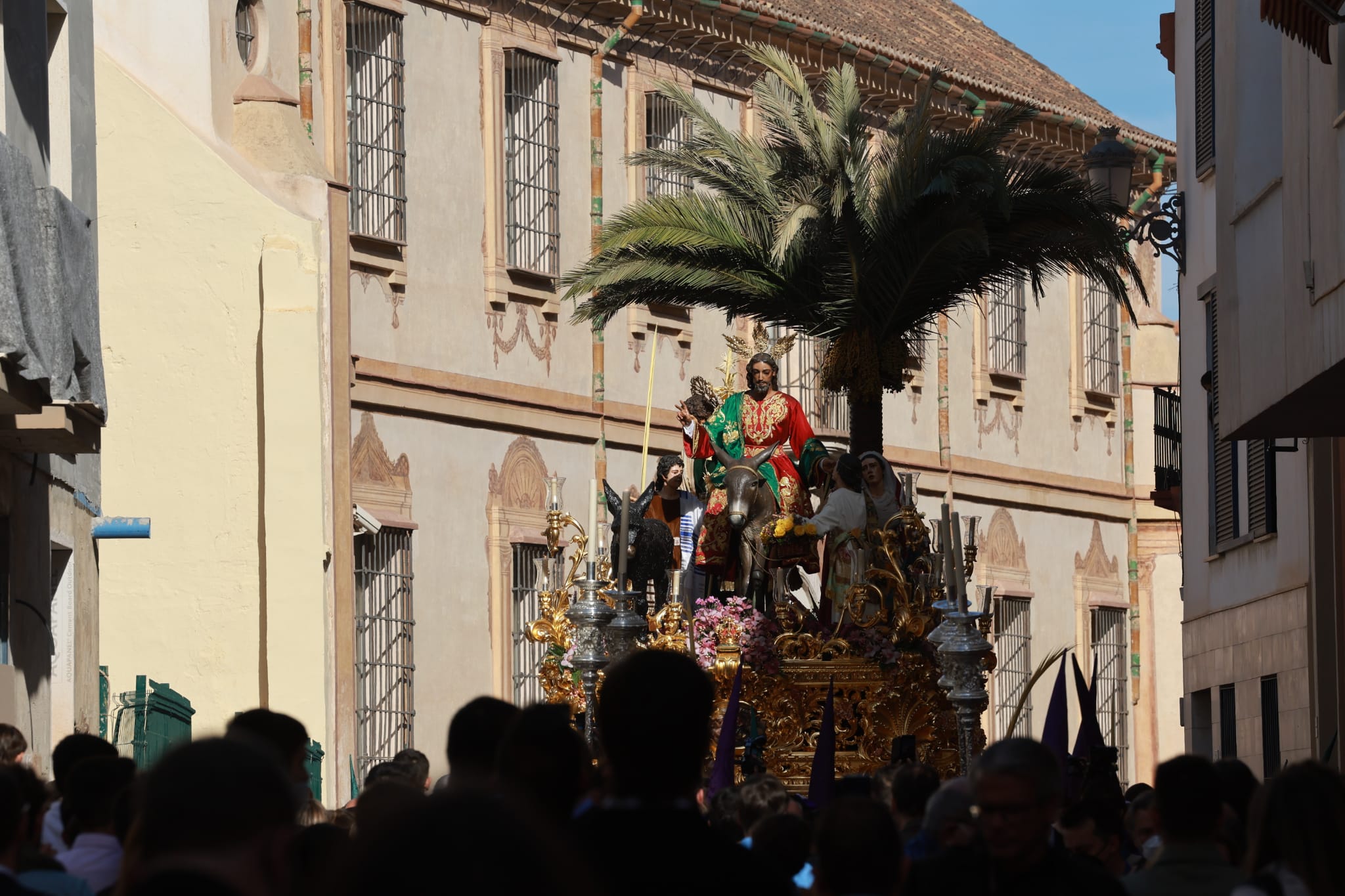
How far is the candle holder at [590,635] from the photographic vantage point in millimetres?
17516

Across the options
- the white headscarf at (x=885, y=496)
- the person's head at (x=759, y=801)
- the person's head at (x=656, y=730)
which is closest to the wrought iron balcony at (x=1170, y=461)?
the white headscarf at (x=885, y=496)

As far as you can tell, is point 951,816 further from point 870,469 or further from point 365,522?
point 365,522

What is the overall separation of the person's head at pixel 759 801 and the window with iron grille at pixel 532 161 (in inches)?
815

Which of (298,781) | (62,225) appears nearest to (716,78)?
(62,225)

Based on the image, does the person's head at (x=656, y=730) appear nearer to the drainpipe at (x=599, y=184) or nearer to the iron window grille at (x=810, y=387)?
the drainpipe at (x=599, y=184)

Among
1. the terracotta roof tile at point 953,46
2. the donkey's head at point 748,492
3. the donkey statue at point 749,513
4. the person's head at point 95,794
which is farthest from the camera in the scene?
the terracotta roof tile at point 953,46

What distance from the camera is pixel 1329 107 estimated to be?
13445 mm

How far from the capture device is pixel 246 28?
83.3 ft

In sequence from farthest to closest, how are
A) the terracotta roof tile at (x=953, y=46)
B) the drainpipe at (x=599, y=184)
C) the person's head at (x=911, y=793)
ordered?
the terracotta roof tile at (x=953, y=46), the drainpipe at (x=599, y=184), the person's head at (x=911, y=793)

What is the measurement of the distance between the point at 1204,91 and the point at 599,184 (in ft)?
25.3

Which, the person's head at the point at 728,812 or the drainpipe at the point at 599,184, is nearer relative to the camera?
the person's head at the point at 728,812

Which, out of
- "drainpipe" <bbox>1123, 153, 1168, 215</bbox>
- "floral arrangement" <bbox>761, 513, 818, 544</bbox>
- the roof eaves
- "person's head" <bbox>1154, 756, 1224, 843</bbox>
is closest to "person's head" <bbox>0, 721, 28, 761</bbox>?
"person's head" <bbox>1154, 756, 1224, 843</bbox>

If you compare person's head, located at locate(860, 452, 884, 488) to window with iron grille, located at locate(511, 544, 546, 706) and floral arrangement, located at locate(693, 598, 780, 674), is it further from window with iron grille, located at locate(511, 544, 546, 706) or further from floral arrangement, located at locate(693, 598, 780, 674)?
window with iron grille, located at locate(511, 544, 546, 706)

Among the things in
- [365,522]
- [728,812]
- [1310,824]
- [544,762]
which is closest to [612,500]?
[365,522]
